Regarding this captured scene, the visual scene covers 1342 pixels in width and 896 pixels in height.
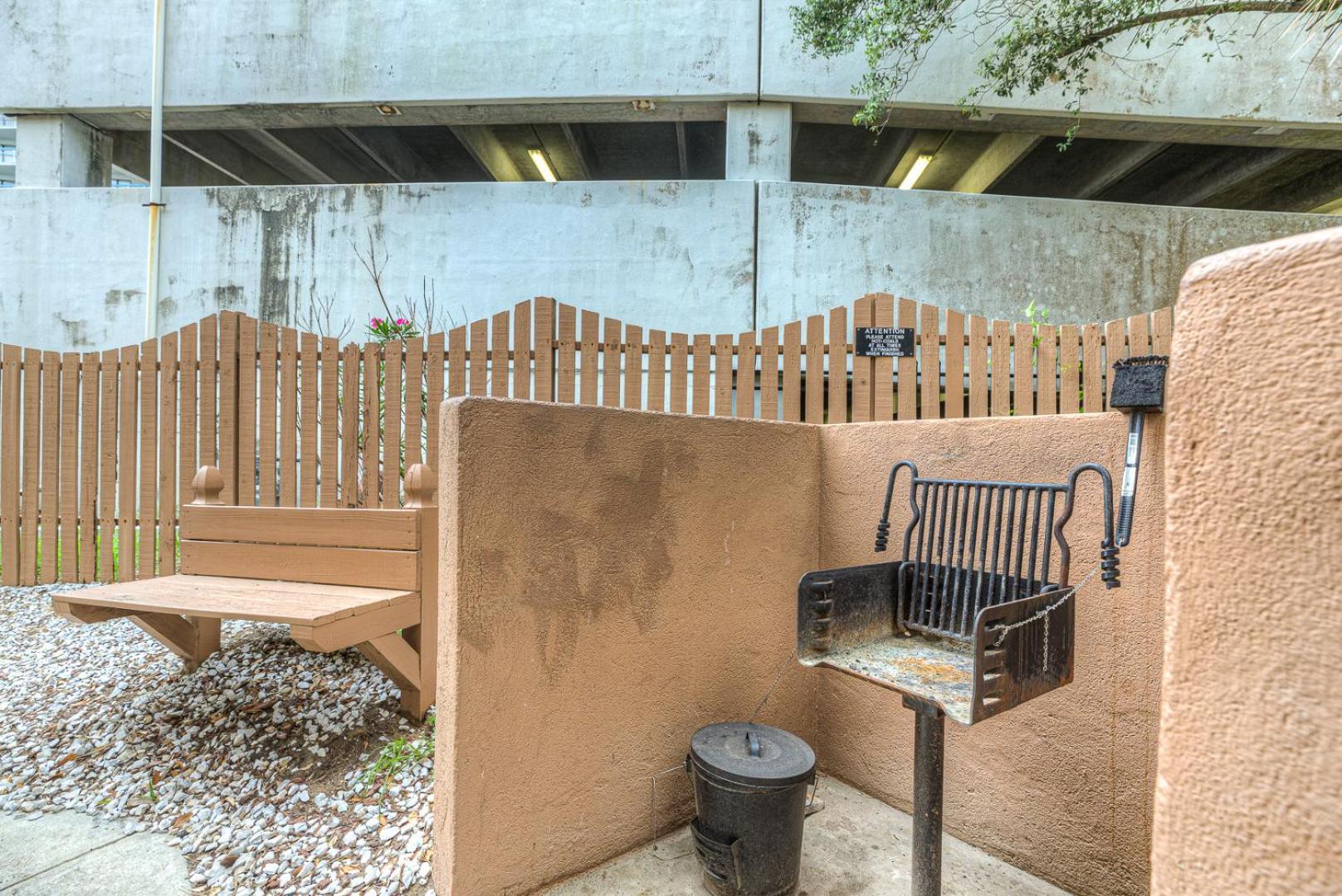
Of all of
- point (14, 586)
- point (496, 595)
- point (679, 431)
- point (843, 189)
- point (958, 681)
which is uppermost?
point (843, 189)

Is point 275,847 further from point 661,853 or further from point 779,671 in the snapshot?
point 779,671

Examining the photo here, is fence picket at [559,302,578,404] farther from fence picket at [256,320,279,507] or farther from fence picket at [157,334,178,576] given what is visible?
fence picket at [157,334,178,576]

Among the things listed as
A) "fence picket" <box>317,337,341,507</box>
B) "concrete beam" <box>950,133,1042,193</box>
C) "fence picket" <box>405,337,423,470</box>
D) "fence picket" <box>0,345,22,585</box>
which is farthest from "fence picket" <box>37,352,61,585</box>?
"concrete beam" <box>950,133,1042,193</box>

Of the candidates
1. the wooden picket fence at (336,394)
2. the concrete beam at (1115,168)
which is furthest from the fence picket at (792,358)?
the concrete beam at (1115,168)

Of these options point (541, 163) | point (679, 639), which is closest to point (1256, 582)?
point (679, 639)

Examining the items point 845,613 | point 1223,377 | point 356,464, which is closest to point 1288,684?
point 1223,377

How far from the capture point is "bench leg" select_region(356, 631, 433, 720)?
249 centimetres

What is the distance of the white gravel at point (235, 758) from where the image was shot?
2.06 meters

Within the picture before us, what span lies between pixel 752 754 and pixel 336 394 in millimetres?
3788

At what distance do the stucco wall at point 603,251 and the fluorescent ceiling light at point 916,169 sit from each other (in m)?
2.74

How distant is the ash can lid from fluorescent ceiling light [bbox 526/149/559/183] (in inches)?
331

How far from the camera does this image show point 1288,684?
0.63m

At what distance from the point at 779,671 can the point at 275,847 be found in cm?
198

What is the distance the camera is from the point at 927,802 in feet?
5.59
